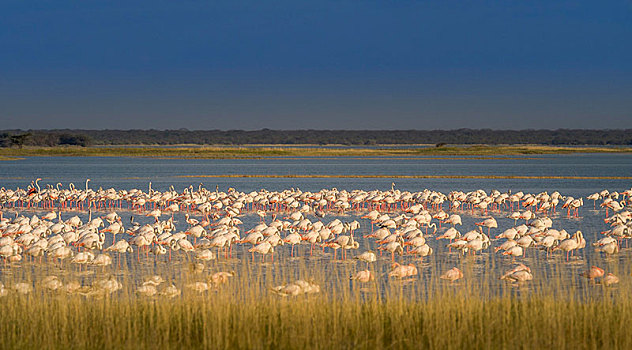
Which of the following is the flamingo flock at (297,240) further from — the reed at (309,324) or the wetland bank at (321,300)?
the reed at (309,324)

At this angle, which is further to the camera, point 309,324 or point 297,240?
point 297,240

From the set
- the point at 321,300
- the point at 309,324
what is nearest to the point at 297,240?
the point at 321,300

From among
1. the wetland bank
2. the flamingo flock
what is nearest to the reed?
the wetland bank

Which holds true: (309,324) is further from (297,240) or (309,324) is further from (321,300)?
(297,240)

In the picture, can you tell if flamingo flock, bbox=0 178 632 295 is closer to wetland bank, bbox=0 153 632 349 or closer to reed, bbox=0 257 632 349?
wetland bank, bbox=0 153 632 349

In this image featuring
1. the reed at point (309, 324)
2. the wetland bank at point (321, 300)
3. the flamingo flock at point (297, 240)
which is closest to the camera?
the reed at point (309, 324)

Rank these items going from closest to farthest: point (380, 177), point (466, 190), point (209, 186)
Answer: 1. point (466, 190)
2. point (209, 186)
3. point (380, 177)

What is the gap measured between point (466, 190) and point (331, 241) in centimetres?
1959

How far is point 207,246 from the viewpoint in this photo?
15.1m

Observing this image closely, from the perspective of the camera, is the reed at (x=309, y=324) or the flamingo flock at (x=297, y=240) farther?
the flamingo flock at (x=297, y=240)

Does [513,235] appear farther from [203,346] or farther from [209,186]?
[209,186]

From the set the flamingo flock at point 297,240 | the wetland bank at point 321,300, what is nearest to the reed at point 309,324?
the wetland bank at point 321,300

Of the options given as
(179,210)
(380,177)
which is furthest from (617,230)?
(380,177)

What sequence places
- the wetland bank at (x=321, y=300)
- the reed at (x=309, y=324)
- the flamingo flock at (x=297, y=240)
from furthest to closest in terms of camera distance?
the flamingo flock at (x=297, y=240) → the wetland bank at (x=321, y=300) → the reed at (x=309, y=324)
